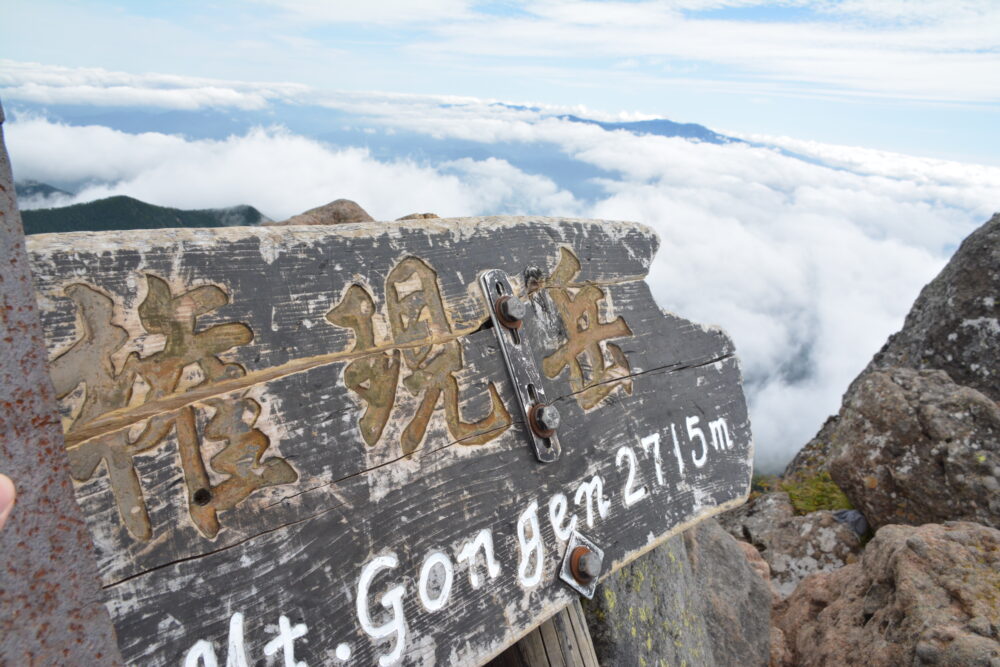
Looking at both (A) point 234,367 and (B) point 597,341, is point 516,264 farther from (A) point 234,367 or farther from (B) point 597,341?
(A) point 234,367

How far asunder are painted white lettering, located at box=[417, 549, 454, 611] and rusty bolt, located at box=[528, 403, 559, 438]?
564mm

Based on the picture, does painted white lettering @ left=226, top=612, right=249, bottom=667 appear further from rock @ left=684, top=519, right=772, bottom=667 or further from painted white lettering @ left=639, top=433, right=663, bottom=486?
rock @ left=684, top=519, right=772, bottom=667

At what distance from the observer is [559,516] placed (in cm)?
243

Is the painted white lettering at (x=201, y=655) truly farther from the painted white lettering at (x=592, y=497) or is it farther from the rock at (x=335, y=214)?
the rock at (x=335, y=214)

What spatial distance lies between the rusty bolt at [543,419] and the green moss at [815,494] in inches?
189

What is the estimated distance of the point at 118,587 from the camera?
1542mm

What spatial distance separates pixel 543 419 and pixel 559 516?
0.37 meters

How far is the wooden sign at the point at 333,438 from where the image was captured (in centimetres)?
162

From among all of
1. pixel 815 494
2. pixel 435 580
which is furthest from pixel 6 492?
pixel 815 494

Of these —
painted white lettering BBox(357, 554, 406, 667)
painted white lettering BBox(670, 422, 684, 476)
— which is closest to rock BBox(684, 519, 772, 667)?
painted white lettering BBox(670, 422, 684, 476)

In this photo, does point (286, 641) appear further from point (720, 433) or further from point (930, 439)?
point (930, 439)

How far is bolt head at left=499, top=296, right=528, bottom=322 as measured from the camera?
7.81 feet

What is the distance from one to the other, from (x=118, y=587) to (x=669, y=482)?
2.12 metres

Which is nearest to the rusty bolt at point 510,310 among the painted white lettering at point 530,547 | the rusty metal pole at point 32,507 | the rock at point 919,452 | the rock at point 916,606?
the painted white lettering at point 530,547
